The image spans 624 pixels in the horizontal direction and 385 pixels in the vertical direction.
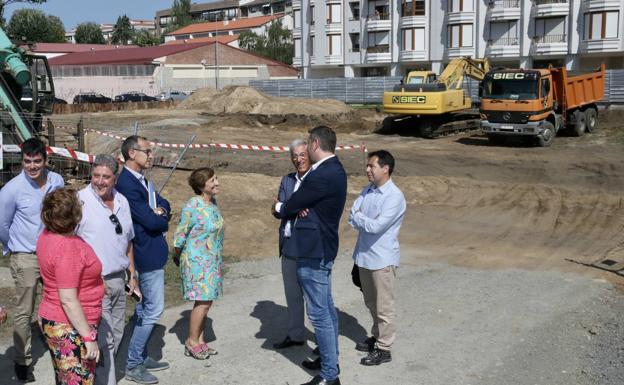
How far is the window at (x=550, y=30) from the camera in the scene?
48375mm

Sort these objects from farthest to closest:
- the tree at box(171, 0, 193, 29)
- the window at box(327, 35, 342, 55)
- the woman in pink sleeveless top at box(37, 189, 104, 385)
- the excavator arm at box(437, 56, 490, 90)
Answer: the tree at box(171, 0, 193, 29), the window at box(327, 35, 342, 55), the excavator arm at box(437, 56, 490, 90), the woman in pink sleeveless top at box(37, 189, 104, 385)

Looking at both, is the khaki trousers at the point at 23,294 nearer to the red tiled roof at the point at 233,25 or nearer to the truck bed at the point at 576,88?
the truck bed at the point at 576,88

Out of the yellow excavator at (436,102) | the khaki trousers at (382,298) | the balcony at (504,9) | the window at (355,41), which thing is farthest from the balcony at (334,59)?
the khaki trousers at (382,298)

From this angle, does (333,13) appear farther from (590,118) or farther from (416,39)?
(590,118)

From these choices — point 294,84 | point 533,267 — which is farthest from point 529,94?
point 294,84

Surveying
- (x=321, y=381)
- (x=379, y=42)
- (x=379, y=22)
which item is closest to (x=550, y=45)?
(x=379, y=22)

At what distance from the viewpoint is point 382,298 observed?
588cm

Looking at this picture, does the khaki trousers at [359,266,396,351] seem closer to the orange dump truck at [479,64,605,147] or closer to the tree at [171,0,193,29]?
the orange dump truck at [479,64,605,147]

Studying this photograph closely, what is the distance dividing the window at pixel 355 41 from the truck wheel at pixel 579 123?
34617 mm

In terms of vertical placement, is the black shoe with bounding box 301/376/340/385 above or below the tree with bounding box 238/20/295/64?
below

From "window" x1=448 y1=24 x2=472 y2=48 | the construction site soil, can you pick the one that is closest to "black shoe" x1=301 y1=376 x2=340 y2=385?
the construction site soil

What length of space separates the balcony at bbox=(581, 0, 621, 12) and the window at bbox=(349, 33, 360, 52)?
19671 mm

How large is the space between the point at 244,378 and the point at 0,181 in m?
9.63

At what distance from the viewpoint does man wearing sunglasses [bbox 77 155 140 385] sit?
467 centimetres
